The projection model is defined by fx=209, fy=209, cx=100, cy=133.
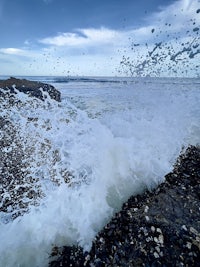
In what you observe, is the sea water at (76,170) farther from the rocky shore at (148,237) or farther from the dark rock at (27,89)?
the dark rock at (27,89)

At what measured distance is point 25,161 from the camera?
22.9ft

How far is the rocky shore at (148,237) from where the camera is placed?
356 cm

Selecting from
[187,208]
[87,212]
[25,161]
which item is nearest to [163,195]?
[187,208]

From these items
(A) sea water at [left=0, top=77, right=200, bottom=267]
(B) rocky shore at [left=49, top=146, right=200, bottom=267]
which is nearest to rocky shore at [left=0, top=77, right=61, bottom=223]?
(A) sea water at [left=0, top=77, right=200, bottom=267]

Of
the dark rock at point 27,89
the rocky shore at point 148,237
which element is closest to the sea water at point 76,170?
the rocky shore at point 148,237

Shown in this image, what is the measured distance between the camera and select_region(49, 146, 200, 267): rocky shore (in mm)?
3561

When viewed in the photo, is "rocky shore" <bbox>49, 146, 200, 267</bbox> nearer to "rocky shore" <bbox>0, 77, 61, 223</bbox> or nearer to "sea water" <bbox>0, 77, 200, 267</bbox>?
"sea water" <bbox>0, 77, 200, 267</bbox>

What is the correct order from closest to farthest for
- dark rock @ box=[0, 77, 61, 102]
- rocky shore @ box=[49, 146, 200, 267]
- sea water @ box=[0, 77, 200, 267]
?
rocky shore @ box=[49, 146, 200, 267] < sea water @ box=[0, 77, 200, 267] < dark rock @ box=[0, 77, 61, 102]

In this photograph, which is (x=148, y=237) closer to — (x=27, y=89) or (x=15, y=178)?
(x=15, y=178)

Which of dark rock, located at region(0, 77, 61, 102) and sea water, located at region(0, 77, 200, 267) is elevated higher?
sea water, located at region(0, 77, 200, 267)

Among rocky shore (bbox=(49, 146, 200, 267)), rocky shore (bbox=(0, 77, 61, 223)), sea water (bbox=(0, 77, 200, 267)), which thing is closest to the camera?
rocky shore (bbox=(49, 146, 200, 267))

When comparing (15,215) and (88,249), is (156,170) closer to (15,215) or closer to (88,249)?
(88,249)

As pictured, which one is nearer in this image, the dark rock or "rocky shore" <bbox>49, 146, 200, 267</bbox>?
"rocky shore" <bbox>49, 146, 200, 267</bbox>

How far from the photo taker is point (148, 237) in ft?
12.7
